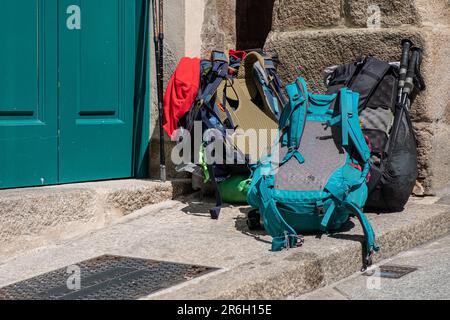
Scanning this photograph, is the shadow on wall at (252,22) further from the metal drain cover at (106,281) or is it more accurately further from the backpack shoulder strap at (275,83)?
the metal drain cover at (106,281)

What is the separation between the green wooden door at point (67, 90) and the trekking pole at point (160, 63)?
13 cm

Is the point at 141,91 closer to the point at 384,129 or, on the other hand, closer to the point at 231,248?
the point at 384,129

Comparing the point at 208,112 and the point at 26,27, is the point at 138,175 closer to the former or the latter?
the point at 208,112

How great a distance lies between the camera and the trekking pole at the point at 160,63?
203 inches

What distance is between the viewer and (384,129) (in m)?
4.63

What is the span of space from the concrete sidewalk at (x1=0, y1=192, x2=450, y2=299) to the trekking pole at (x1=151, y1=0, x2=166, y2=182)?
327 mm

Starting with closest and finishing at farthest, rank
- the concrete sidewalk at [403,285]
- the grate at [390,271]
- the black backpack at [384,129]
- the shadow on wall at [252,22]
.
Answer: the concrete sidewalk at [403,285] → the grate at [390,271] → the black backpack at [384,129] → the shadow on wall at [252,22]

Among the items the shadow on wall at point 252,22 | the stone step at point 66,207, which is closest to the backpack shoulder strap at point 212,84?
the stone step at point 66,207

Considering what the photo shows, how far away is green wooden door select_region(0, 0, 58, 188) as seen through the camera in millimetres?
4488

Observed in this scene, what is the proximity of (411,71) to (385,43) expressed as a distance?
350mm

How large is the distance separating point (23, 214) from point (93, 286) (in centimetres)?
93

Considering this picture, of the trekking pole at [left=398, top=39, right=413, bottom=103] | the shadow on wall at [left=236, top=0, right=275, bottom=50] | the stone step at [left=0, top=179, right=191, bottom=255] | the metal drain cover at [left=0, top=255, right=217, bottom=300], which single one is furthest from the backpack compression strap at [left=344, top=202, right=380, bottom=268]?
the shadow on wall at [left=236, top=0, right=275, bottom=50]

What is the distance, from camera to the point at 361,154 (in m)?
4.08
